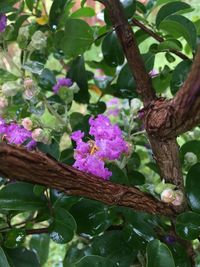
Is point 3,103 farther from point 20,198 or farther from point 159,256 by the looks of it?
point 159,256

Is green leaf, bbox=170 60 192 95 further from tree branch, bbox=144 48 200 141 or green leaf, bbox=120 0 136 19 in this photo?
tree branch, bbox=144 48 200 141

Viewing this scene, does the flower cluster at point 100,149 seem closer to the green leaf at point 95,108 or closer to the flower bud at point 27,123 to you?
the flower bud at point 27,123

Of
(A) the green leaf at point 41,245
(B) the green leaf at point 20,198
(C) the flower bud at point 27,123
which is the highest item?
(C) the flower bud at point 27,123

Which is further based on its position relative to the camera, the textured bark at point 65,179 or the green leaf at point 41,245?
the green leaf at point 41,245

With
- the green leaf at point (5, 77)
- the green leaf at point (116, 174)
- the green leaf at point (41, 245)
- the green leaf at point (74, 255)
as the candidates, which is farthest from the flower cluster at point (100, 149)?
the green leaf at point (41, 245)

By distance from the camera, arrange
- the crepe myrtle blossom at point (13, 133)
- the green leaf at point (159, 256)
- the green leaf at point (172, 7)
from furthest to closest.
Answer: the green leaf at point (172, 7) → the crepe myrtle blossom at point (13, 133) → the green leaf at point (159, 256)
